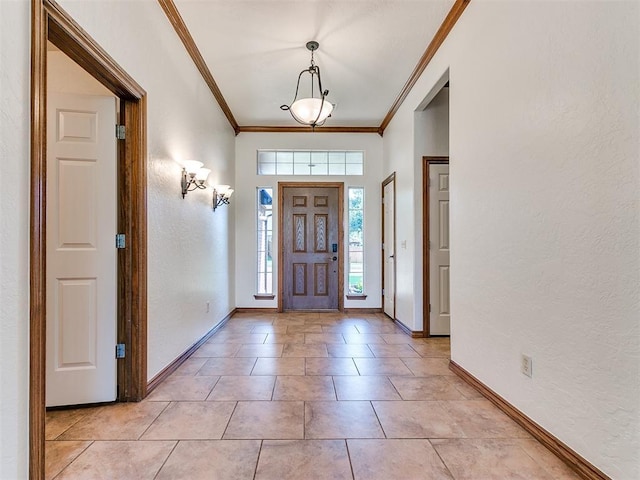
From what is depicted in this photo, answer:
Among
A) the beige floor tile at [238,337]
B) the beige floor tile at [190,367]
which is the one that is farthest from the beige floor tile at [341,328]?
the beige floor tile at [190,367]

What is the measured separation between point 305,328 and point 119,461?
267cm

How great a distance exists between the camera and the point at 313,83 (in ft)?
12.5

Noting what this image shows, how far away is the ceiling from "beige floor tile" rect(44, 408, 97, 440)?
9.24 ft

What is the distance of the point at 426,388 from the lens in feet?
7.80

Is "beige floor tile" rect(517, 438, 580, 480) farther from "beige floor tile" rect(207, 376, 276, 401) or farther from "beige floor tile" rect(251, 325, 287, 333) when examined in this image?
"beige floor tile" rect(251, 325, 287, 333)

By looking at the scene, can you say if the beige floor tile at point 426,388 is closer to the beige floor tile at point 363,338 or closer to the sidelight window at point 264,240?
the beige floor tile at point 363,338

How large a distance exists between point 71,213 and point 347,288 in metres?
3.82

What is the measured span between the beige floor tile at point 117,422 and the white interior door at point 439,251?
2783 millimetres

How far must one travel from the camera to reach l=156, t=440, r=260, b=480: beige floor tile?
1.48 m

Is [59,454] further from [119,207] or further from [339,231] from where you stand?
[339,231]

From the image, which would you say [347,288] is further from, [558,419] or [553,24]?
[553,24]

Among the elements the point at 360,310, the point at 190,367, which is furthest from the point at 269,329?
the point at 360,310

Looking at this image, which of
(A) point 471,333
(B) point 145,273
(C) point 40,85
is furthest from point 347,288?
(C) point 40,85

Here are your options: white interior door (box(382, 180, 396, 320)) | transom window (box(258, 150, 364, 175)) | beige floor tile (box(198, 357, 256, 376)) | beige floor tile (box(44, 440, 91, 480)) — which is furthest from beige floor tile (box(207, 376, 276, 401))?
transom window (box(258, 150, 364, 175))
